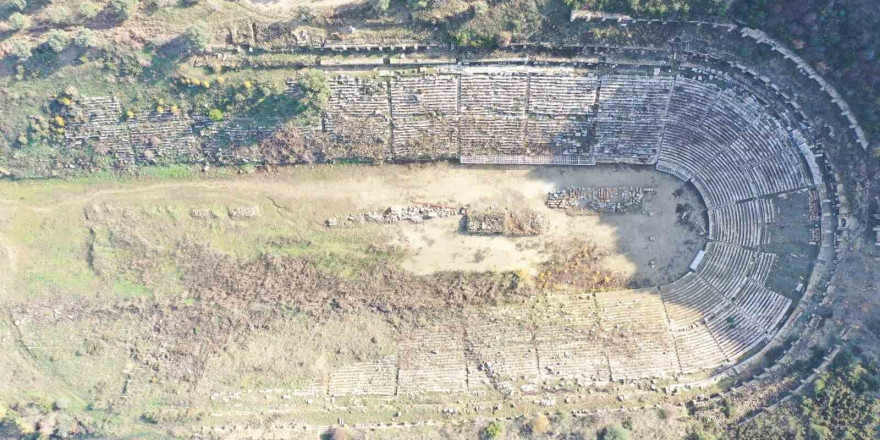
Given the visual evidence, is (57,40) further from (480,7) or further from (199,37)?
(480,7)

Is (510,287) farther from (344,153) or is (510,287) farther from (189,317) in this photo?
(189,317)

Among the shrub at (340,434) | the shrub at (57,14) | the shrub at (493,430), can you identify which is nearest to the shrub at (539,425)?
the shrub at (493,430)

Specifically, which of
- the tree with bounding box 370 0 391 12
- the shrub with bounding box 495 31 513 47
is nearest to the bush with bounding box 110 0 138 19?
the tree with bounding box 370 0 391 12

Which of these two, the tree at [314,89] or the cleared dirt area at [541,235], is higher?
the tree at [314,89]

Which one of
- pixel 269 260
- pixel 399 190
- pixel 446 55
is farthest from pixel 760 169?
pixel 269 260

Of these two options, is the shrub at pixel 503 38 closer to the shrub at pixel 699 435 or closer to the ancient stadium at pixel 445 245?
the ancient stadium at pixel 445 245
